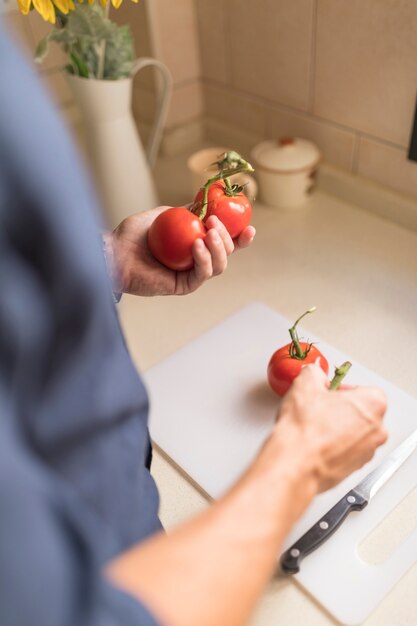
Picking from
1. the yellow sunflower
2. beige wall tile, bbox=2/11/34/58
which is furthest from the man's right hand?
beige wall tile, bbox=2/11/34/58

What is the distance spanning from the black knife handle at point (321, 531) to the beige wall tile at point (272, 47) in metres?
0.76

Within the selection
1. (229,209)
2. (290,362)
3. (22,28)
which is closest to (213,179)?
(229,209)

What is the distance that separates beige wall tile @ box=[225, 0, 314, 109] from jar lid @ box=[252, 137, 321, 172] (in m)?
0.09

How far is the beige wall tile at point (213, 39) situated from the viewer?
120 cm

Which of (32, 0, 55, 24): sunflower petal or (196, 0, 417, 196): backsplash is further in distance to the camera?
(196, 0, 417, 196): backsplash

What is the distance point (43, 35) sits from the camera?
4.20 ft

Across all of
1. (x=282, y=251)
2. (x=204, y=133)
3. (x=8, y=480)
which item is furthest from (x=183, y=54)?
(x=8, y=480)

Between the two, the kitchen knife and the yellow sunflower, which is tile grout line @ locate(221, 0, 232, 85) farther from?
the kitchen knife

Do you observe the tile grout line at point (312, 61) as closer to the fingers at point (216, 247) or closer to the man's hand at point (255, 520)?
the fingers at point (216, 247)

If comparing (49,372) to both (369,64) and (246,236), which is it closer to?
(246,236)

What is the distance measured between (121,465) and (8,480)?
110 millimetres

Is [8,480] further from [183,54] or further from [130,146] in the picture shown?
[183,54]

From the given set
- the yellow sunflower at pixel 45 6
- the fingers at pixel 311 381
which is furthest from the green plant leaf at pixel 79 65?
the fingers at pixel 311 381

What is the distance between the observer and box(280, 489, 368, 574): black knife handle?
626 millimetres
